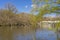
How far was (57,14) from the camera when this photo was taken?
2.91m

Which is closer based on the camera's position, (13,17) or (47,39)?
(47,39)

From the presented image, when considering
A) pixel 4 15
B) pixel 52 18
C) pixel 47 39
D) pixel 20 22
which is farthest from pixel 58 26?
pixel 4 15

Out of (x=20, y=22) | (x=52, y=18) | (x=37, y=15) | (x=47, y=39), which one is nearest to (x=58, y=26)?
(x=52, y=18)

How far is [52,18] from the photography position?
3.25 meters

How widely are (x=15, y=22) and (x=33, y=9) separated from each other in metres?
36.1

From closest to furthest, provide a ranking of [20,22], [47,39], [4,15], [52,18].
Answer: [52,18] < [47,39] < [20,22] < [4,15]

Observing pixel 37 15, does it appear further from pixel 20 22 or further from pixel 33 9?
pixel 20 22

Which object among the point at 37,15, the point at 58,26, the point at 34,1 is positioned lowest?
the point at 58,26

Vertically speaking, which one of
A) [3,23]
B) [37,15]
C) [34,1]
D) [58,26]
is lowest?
[3,23]

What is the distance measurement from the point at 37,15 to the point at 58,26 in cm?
47

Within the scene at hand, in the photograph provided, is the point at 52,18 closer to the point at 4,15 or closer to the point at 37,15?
the point at 37,15

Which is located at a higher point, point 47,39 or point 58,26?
point 58,26

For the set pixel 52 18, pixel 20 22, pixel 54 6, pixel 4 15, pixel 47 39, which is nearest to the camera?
pixel 54 6

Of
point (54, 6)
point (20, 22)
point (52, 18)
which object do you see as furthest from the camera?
point (20, 22)
